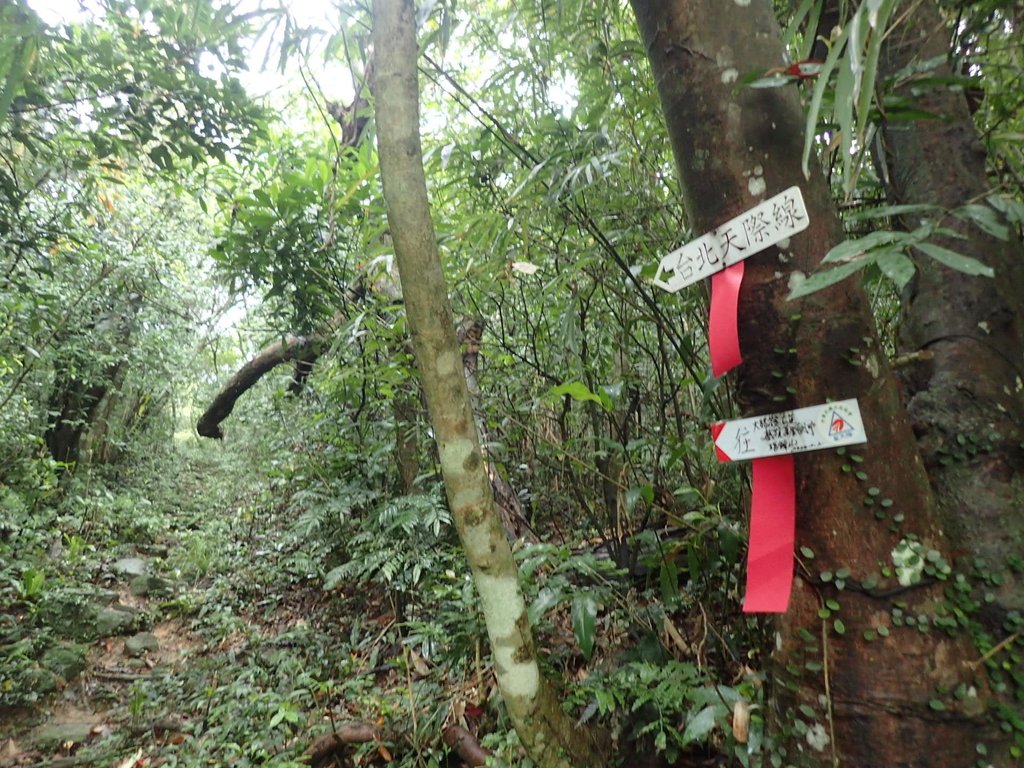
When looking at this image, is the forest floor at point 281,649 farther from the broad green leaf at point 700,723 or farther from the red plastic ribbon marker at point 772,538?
the red plastic ribbon marker at point 772,538

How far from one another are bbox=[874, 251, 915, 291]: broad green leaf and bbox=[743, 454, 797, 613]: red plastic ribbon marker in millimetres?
394

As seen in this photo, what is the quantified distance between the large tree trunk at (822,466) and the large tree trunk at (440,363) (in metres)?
0.53

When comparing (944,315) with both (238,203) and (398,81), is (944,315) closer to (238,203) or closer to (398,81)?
(398,81)

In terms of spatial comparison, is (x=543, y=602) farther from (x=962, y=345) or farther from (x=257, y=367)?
(x=257, y=367)

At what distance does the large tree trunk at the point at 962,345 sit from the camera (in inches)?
43.8

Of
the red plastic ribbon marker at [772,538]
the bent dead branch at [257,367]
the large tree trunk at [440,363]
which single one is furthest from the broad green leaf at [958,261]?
the bent dead branch at [257,367]

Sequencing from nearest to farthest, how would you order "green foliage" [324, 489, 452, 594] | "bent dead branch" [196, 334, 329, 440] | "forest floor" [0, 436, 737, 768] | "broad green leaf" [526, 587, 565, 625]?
"broad green leaf" [526, 587, 565, 625] → "forest floor" [0, 436, 737, 768] → "green foliage" [324, 489, 452, 594] → "bent dead branch" [196, 334, 329, 440]

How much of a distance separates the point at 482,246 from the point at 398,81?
0.96 m

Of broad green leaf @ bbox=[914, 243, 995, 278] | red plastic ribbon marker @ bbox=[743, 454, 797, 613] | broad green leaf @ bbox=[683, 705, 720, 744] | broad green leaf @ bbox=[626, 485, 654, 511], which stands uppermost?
broad green leaf @ bbox=[914, 243, 995, 278]

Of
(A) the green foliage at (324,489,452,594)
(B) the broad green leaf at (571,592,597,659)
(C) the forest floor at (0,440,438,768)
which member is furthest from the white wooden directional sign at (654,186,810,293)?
(A) the green foliage at (324,489,452,594)

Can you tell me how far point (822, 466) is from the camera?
1.05 m

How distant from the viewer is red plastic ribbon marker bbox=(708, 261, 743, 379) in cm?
108

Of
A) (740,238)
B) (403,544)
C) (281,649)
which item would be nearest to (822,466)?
(740,238)

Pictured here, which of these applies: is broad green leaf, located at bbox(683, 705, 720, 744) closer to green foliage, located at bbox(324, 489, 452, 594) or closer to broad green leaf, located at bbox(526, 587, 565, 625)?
broad green leaf, located at bbox(526, 587, 565, 625)
